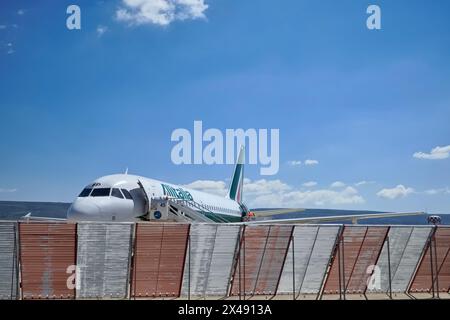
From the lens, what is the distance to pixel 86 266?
15.7m

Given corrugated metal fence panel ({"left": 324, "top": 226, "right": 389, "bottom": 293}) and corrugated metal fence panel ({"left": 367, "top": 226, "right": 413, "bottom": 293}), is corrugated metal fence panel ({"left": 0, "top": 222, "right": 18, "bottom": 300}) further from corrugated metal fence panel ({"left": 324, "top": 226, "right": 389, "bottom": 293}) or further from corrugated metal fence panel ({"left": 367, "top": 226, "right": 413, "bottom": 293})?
corrugated metal fence panel ({"left": 367, "top": 226, "right": 413, "bottom": 293})

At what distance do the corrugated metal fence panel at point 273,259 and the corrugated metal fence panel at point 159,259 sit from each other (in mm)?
2864

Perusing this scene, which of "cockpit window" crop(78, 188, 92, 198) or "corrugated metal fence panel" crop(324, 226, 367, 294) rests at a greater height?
"cockpit window" crop(78, 188, 92, 198)

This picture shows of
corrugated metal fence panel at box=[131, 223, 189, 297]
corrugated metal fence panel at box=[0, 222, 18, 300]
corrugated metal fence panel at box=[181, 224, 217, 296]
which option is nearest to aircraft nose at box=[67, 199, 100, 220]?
corrugated metal fence panel at box=[0, 222, 18, 300]

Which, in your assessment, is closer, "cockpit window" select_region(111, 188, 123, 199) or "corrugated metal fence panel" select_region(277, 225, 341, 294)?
"corrugated metal fence panel" select_region(277, 225, 341, 294)

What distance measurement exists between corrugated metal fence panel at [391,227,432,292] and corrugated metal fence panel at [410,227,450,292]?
246mm

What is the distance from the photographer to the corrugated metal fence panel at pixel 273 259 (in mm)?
16672

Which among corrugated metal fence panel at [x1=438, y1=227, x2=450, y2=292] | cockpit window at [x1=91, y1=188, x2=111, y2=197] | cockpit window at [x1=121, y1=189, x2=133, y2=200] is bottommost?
corrugated metal fence panel at [x1=438, y1=227, x2=450, y2=292]

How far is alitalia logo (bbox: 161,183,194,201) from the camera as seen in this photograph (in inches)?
1257

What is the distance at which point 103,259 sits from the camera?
1589 centimetres

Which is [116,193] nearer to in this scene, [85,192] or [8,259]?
[85,192]

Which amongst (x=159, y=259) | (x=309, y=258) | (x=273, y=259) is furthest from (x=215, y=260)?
(x=309, y=258)

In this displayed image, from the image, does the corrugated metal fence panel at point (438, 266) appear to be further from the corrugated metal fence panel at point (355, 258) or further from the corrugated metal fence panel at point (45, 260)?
the corrugated metal fence panel at point (45, 260)
